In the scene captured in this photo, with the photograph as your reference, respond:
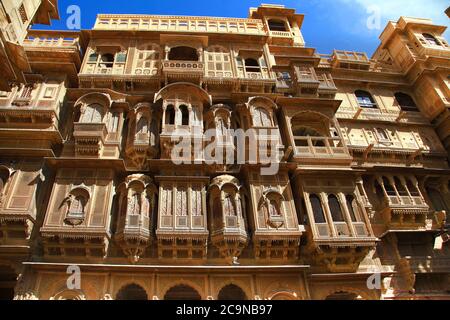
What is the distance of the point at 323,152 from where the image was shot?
1539 centimetres

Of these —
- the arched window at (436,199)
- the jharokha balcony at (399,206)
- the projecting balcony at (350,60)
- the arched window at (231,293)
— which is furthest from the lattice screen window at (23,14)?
the arched window at (436,199)

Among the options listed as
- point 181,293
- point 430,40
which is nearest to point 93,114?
point 181,293

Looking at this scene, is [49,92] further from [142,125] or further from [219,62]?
[219,62]

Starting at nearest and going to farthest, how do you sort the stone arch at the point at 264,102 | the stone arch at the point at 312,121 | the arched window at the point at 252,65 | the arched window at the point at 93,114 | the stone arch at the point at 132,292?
1. the stone arch at the point at 132,292
2. the arched window at the point at 93,114
3. the stone arch at the point at 264,102
4. the stone arch at the point at 312,121
5. the arched window at the point at 252,65

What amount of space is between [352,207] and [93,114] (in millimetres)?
12427

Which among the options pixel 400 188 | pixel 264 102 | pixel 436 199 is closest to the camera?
pixel 400 188

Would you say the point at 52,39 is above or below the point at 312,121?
above

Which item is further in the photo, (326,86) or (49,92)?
(326,86)

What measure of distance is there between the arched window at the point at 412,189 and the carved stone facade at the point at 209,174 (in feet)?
0.32

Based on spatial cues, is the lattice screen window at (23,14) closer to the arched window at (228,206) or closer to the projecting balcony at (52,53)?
the projecting balcony at (52,53)

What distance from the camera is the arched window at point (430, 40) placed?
2348cm

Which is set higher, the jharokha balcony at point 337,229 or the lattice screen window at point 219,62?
the lattice screen window at point 219,62

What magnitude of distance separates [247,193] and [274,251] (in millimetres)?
2663
